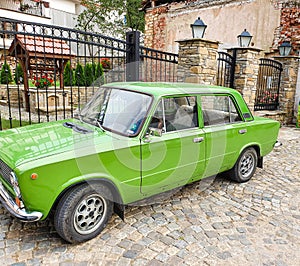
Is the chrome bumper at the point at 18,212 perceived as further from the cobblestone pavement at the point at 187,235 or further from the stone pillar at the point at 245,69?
the stone pillar at the point at 245,69

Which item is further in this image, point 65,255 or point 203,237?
point 203,237

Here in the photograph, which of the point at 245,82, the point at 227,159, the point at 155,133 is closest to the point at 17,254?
the point at 155,133

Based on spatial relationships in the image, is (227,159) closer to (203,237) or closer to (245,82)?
(203,237)

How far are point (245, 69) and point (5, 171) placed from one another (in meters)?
7.15

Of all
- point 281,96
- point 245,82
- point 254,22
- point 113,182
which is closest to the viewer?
point 113,182

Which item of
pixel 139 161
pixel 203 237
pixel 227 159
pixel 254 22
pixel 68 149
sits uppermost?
pixel 254 22

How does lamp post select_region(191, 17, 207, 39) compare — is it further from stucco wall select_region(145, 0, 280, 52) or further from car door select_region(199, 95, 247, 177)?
stucco wall select_region(145, 0, 280, 52)

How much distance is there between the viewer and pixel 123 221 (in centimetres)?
334

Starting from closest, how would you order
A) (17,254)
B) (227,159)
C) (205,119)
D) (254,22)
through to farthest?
(17,254)
(205,119)
(227,159)
(254,22)

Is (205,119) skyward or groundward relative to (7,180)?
skyward

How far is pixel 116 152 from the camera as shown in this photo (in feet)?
9.48

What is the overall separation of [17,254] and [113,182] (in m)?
1.18

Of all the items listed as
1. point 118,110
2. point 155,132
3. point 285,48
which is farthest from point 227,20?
point 155,132

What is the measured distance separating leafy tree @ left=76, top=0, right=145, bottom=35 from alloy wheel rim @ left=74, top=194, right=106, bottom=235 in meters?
18.6
